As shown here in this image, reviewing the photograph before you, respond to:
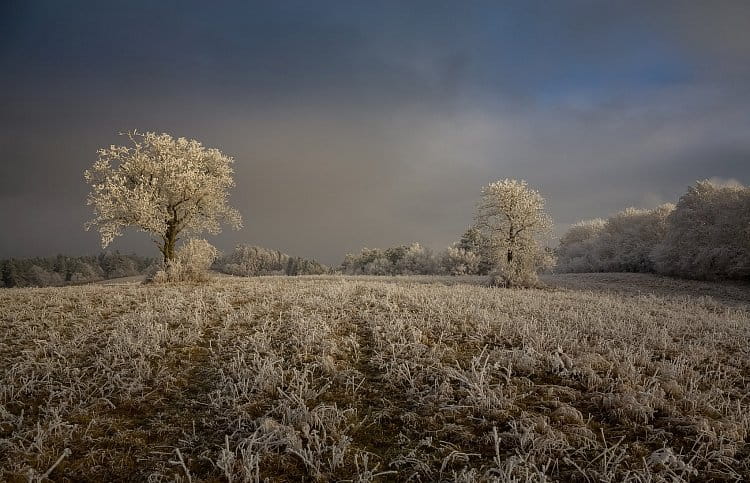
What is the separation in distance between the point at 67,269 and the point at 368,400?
13759cm

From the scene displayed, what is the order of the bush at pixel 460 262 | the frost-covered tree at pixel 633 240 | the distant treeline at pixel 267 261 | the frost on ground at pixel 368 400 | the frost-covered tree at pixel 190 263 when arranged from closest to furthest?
the frost on ground at pixel 368 400, the frost-covered tree at pixel 190 263, the frost-covered tree at pixel 633 240, the bush at pixel 460 262, the distant treeline at pixel 267 261

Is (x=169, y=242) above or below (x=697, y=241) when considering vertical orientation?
below

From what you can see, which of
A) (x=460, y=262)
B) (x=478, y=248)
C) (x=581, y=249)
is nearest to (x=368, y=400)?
(x=478, y=248)

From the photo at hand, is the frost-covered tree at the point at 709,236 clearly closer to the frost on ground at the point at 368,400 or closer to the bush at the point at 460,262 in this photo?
the bush at the point at 460,262

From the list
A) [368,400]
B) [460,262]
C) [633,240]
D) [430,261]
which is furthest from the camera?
[430,261]

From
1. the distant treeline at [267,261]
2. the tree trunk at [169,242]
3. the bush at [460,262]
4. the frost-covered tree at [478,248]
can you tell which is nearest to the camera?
the tree trunk at [169,242]

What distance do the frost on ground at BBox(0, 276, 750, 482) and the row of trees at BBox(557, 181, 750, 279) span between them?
38002 millimetres

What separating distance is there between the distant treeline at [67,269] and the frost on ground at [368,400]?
82.3m

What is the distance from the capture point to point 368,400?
283 inches

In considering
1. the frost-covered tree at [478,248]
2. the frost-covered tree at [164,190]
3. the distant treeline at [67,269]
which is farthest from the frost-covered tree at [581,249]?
the distant treeline at [67,269]

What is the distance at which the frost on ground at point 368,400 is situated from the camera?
212 inches

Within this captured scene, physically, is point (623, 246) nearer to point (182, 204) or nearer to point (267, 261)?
point (182, 204)

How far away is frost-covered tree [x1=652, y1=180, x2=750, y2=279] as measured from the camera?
40.3 meters

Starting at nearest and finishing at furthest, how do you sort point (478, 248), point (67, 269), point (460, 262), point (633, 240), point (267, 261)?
point (478, 248), point (633, 240), point (460, 262), point (67, 269), point (267, 261)
